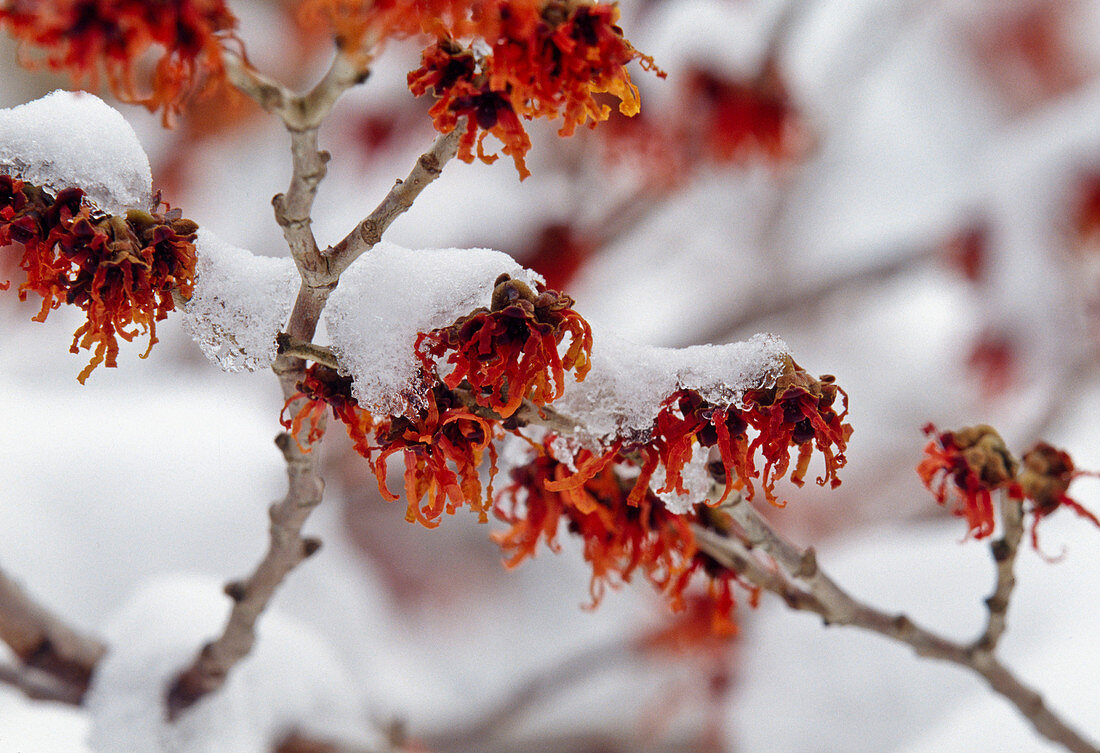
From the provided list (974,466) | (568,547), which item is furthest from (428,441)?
(568,547)

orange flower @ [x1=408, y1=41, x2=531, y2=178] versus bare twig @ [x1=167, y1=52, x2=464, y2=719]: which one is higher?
orange flower @ [x1=408, y1=41, x2=531, y2=178]

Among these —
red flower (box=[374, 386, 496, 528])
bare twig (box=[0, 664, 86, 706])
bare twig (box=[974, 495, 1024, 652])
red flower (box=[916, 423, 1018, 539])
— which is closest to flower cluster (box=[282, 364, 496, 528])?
red flower (box=[374, 386, 496, 528])

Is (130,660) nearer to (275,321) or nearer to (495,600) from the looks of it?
(275,321)

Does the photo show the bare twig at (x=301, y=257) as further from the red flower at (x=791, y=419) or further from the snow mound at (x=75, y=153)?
the red flower at (x=791, y=419)

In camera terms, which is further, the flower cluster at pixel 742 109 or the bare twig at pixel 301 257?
the flower cluster at pixel 742 109

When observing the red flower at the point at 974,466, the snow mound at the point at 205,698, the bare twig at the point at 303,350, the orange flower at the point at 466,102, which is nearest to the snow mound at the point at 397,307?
the bare twig at the point at 303,350

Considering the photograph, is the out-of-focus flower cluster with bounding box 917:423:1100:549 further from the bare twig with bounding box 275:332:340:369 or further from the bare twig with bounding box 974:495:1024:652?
the bare twig with bounding box 275:332:340:369

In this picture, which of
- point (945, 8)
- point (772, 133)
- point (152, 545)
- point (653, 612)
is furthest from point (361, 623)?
point (945, 8)

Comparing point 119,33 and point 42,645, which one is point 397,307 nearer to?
point 119,33
